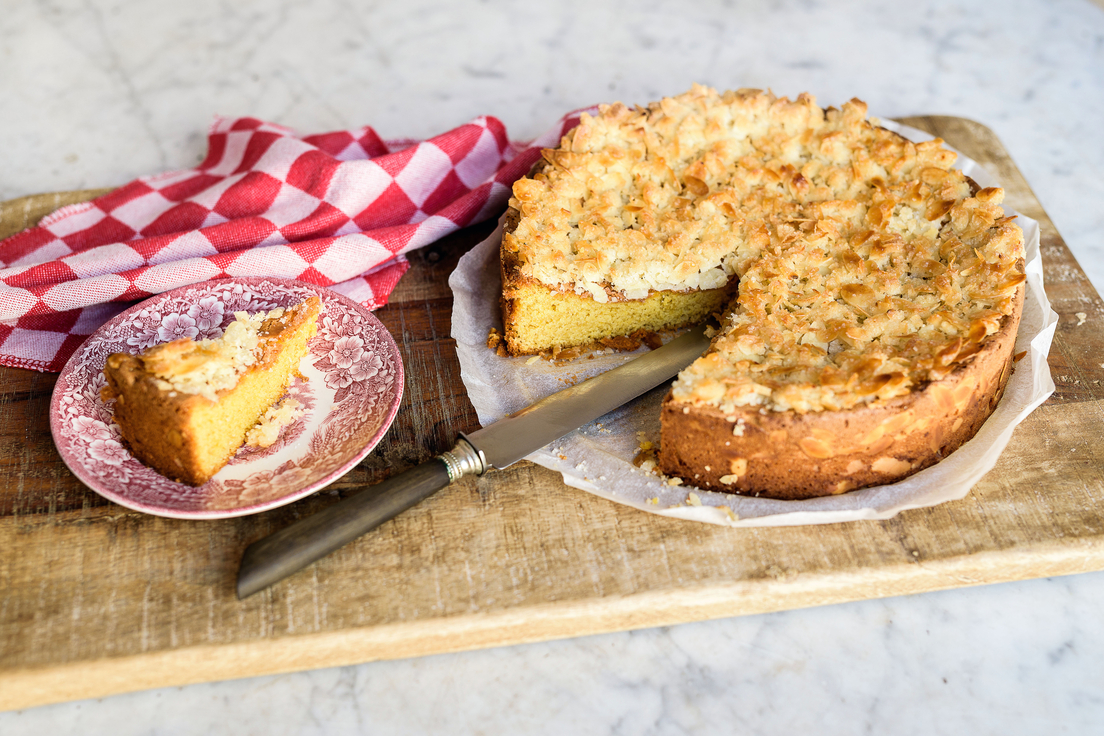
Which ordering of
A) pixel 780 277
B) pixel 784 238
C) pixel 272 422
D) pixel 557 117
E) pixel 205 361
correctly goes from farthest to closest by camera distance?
pixel 557 117
pixel 784 238
pixel 780 277
pixel 272 422
pixel 205 361

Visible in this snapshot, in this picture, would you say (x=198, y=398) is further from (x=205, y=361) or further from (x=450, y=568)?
(x=450, y=568)

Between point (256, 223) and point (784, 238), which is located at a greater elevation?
point (784, 238)

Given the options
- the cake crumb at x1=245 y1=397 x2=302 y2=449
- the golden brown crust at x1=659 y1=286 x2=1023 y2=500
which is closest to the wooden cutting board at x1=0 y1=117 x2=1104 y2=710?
the golden brown crust at x1=659 y1=286 x2=1023 y2=500

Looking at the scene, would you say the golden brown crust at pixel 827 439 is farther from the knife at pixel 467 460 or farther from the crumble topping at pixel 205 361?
the crumble topping at pixel 205 361

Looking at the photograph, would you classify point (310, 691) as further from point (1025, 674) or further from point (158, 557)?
point (1025, 674)

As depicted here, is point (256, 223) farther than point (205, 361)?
Yes

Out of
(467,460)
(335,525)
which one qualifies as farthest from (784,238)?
(335,525)

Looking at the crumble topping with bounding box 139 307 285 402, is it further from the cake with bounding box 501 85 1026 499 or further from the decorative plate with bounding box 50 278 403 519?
the cake with bounding box 501 85 1026 499

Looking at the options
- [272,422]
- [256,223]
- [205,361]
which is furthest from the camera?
[256,223]
